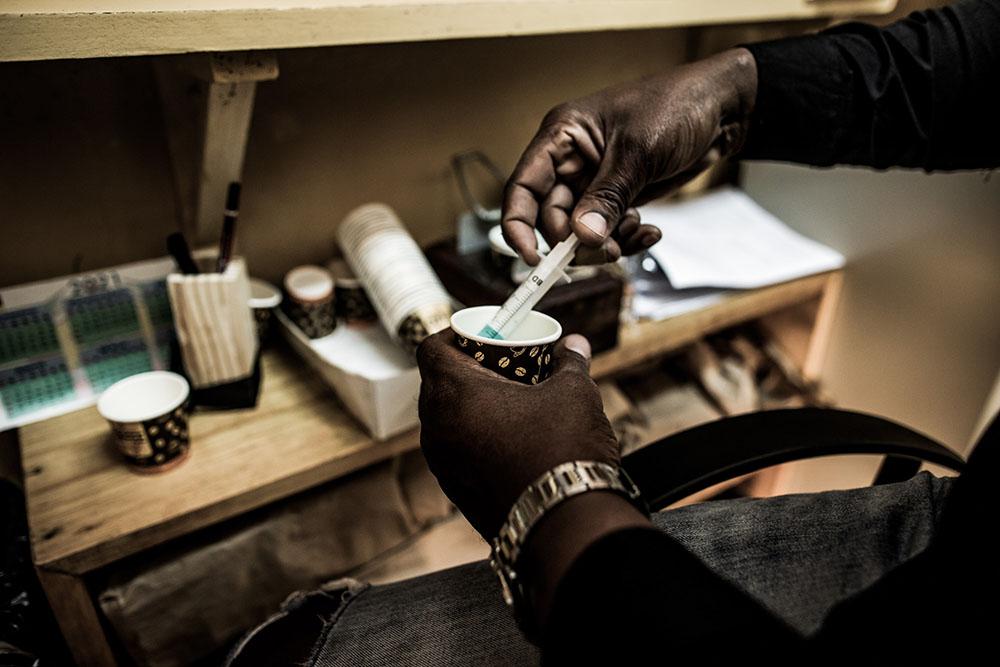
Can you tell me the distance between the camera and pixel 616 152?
0.66 m

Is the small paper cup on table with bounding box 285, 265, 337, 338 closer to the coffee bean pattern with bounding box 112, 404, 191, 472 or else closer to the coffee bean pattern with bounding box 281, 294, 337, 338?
the coffee bean pattern with bounding box 281, 294, 337, 338

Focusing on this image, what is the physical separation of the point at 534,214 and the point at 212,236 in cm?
48

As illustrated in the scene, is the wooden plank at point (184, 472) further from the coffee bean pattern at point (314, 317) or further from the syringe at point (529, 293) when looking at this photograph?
the syringe at point (529, 293)

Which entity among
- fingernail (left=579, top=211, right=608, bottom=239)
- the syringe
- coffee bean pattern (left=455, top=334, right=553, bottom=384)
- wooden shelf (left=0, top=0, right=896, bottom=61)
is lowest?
coffee bean pattern (left=455, top=334, right=553, bottom=384)

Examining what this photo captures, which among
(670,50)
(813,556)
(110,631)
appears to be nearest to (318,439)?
(110,631)

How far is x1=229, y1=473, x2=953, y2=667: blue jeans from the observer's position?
526mm

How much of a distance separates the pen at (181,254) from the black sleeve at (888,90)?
661 millimetres

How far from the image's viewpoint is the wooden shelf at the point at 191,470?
2.23 ft

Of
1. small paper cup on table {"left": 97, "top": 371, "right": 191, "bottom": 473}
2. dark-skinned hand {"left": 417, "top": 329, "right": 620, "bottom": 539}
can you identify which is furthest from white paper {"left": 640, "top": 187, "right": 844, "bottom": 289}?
small paper cup on table {"left": 97, "top": 371, "right": 191, "bottom": 473}

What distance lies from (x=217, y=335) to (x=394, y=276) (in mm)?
224

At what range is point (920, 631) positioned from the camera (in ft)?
1.28

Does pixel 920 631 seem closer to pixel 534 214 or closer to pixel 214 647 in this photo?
pixel 534 214

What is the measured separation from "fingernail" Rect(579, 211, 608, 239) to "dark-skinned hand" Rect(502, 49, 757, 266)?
0.03 m

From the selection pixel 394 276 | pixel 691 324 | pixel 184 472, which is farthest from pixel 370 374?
pixel 691 324
